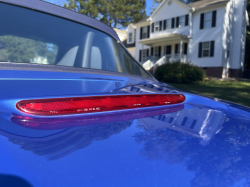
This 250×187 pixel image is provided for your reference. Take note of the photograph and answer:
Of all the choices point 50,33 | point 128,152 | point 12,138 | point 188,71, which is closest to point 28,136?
point 12,138

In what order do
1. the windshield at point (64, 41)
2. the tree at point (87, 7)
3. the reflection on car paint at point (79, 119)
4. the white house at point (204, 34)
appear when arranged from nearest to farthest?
the reflection on car paint at point (79, 119) < the windshield at point (64, 41) < the white house at point (204, 34) < the tree at point (87, 7)

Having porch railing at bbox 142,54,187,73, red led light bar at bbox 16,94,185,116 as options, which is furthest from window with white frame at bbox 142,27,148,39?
red led light bar at bbox 16,94,185,116

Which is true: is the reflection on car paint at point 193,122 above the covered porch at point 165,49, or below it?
below

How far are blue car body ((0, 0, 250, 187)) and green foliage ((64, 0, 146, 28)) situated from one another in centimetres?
3895

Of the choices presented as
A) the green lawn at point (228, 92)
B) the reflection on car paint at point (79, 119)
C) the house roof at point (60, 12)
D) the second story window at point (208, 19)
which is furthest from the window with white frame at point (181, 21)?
the reflection on car paint at point (79, 119)

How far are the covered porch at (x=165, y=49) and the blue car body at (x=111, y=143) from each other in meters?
21.0

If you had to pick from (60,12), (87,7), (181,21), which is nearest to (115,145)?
(60,12)

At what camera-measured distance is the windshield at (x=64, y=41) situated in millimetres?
1735

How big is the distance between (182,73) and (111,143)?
15.0m

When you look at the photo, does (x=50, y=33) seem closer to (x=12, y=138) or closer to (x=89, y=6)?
(x=12, y=138)

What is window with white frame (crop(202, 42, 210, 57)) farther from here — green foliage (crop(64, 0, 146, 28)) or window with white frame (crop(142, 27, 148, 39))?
green foliage (crop(64, 0, 146, 28))

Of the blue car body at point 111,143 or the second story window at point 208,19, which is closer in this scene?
the blue car body at point 111,143

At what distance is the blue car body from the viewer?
707 mm

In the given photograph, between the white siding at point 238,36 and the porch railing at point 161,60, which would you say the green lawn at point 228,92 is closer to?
the porch railing at point 161,60
